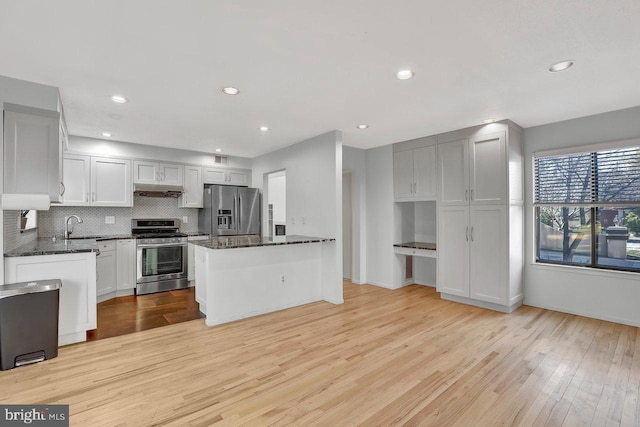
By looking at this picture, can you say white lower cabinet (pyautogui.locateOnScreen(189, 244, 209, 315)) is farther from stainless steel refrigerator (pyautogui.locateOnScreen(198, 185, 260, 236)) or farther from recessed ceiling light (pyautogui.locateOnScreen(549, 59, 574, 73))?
recessed ceiling light (pyautogui.locateOnScreen(549, 59, 574, 73))

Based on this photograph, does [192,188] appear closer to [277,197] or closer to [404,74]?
[277,197]

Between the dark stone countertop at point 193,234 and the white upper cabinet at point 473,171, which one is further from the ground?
the white upper cabinet at point 473,171

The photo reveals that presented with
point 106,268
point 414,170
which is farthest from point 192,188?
point 414,170

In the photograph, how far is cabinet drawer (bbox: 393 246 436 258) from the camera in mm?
4770

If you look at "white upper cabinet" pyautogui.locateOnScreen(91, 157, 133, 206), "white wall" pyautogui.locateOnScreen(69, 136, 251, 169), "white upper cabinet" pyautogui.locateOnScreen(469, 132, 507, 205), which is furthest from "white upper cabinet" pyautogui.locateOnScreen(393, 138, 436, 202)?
"white upper cabinet" pyautogui.locateOnScreen(91, 157, 133, 206)

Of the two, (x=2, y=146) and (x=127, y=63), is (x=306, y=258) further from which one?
(x=2, y=146)

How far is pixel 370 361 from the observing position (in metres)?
2.67

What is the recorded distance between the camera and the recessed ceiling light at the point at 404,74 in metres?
2.59

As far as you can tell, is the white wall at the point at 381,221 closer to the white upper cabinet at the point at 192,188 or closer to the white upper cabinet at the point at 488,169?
the white upper cabinet at the point at 488,169

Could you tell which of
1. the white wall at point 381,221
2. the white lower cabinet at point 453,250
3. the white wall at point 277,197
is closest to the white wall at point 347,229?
the white wall at point 381,221

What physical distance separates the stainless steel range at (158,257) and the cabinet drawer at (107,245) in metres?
0.32

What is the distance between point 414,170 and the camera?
4.95m

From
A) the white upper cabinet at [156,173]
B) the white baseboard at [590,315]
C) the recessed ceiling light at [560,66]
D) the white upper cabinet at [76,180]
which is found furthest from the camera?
the white upper cabinet at [156,173]

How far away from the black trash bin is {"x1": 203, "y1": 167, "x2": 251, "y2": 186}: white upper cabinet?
11.3ft
